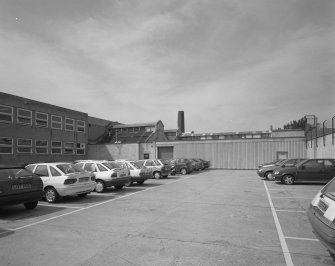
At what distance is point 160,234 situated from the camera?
6.84 m

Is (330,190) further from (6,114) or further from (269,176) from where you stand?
(6,114)

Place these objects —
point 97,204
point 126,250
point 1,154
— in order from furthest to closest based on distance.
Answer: point 1,154
point 97,204
point 126,250

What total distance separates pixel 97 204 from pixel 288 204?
6.72m

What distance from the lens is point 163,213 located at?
9.23m

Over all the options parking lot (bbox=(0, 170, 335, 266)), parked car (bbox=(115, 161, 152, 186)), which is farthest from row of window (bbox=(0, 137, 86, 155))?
parking lot (bbox=(0, 170, 335, 266))

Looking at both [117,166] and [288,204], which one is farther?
[117,166]

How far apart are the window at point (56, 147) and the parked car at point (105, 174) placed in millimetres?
19013

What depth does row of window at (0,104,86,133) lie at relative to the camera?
27062mm

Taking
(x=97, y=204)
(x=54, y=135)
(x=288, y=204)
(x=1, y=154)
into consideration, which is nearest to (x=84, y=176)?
(x=97, y=204)

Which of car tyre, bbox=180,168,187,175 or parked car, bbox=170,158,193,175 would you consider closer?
parked car, bbox=170,158,193,175

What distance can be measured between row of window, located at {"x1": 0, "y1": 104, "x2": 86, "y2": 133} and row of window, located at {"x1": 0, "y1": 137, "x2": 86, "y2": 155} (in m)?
1.62

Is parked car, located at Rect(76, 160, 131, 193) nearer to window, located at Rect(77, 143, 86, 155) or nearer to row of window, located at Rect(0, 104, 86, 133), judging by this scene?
row of window, located at Rect(0, 104, 86, 133)

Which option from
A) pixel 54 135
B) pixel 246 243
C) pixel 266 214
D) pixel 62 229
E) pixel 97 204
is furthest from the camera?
pixel 54 135

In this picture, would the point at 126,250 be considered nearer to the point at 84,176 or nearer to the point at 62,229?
the point at 62,229
